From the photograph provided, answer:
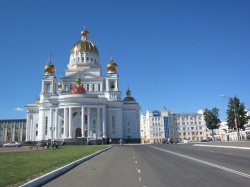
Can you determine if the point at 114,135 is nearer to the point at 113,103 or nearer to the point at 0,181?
the point at 113,103

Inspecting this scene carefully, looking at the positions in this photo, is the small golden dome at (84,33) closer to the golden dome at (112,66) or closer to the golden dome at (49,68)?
the golden dome at (112,66)

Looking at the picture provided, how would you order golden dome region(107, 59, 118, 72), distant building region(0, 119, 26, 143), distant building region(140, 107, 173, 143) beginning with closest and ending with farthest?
1. golden dome region(107, 59, 118, 72)
2. distant building region(0, 119, 26, 143)
3. distant building region(140, 107, 173, 143)

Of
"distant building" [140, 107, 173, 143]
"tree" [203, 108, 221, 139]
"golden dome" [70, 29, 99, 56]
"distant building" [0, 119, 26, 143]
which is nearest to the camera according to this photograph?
"golden dome" [70, 29, 99, 56]

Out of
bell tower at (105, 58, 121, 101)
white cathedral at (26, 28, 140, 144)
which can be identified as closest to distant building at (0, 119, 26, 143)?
white cathedral at (26, 28, 140, 144)

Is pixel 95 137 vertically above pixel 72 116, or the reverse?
pixel 72 116

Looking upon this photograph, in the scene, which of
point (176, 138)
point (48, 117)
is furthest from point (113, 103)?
point (176, 138)

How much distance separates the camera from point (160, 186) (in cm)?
979

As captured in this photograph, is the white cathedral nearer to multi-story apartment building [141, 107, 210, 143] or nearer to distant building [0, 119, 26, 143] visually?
multi-story apartment building [141, 107, 210, 143]

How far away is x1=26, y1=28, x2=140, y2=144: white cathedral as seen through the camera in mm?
67500

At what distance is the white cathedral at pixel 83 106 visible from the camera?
221 feet

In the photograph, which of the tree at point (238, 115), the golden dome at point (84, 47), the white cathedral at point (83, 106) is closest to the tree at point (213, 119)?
the tree at point (238, 115)

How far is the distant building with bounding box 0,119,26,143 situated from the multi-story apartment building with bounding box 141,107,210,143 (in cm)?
5471

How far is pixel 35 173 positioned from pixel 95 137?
55555 millimetres

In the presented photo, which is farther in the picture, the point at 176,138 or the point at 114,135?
the point at 176,138
